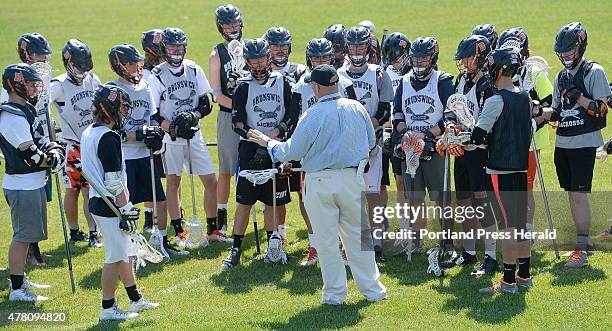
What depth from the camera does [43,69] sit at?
433 inches

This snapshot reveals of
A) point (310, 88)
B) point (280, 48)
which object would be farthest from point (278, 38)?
point (310, 88)

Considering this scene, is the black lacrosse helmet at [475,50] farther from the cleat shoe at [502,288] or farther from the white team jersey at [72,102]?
the white team jersey at [72,102]

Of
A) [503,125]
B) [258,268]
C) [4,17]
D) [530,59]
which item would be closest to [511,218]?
[503,125]

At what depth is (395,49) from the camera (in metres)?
11.7

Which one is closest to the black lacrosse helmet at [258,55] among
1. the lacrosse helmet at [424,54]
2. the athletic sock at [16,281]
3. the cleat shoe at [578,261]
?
the lacrosse helmet at [424,54]

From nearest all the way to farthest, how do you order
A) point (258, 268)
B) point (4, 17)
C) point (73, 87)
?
point (258, 268)
point (73, 87)
point (4, 17)

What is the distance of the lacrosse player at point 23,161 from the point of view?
31.0 feet

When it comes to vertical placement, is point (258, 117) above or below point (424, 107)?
below

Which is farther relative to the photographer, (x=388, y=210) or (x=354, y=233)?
(x=388, y=210)

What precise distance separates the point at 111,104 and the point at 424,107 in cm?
349

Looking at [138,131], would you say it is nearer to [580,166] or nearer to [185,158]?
[185,158]

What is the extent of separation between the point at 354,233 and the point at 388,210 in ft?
9.29

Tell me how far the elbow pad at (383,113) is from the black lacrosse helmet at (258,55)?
4.35 feet

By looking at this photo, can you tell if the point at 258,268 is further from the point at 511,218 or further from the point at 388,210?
the point at 511,218
